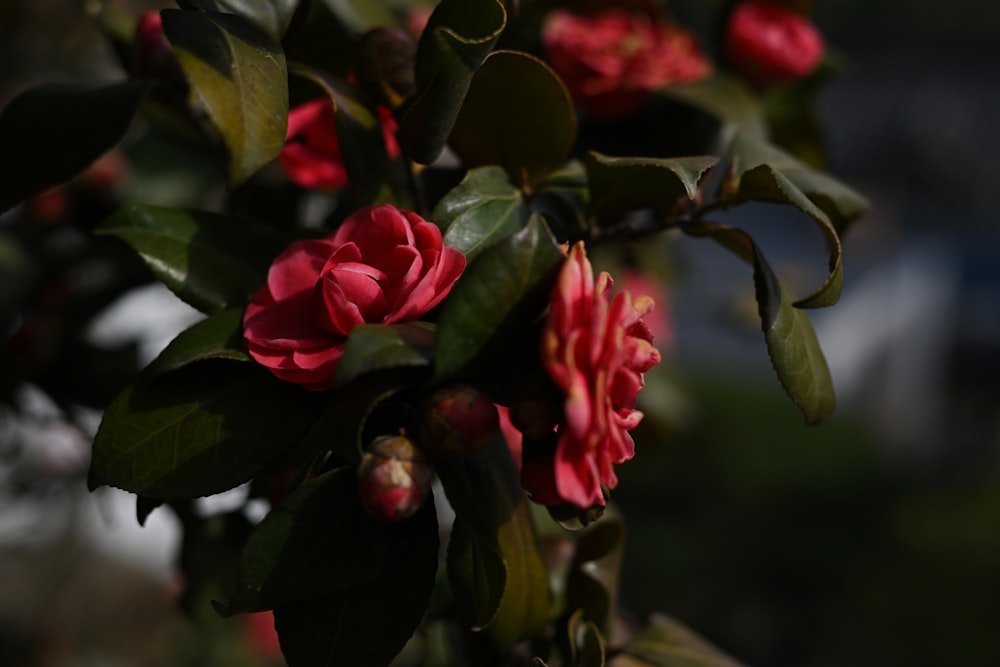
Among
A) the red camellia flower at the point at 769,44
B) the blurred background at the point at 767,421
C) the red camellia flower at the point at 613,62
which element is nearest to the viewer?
the red camellia flower at the point at 613,62

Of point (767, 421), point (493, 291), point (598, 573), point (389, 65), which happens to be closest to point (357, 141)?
point (389, 65)

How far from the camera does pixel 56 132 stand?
624mm

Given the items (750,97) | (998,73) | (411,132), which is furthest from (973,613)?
(998,73)

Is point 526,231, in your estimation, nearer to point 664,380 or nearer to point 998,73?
point 664,380

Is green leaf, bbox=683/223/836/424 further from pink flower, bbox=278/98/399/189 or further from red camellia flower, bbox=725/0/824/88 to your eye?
red camellia flower, bbox=725/0/824/88

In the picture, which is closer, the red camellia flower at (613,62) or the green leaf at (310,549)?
the green leaf at (310,549)

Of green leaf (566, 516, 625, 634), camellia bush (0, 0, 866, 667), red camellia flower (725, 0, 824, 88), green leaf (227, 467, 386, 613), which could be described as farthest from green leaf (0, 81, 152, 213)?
red camellia flower (725, 0, 824, 88)

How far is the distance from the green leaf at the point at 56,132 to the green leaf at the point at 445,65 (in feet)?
0.61

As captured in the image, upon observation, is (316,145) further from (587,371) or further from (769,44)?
(769,44)

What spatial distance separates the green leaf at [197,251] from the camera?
56cm

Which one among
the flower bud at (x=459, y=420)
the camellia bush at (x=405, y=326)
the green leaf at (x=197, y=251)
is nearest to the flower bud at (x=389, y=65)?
the camellia bush at (x=405, y=326)

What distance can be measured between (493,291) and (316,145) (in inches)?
10.9

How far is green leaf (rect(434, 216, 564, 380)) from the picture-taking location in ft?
1.45

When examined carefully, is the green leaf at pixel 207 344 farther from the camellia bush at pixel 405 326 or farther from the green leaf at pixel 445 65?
the green leaf at pixel 445 65
